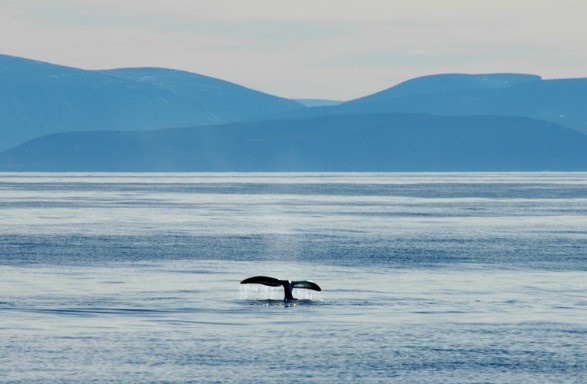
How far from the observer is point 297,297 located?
199 feet

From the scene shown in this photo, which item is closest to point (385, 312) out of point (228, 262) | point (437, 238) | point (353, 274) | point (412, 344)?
point (412, 344)

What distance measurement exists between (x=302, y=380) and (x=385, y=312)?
14894mm

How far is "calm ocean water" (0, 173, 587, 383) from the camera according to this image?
1650 inches

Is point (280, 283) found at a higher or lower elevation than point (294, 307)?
higher

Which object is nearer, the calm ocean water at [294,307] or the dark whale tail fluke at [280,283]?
the calm ocean water at [294,307]

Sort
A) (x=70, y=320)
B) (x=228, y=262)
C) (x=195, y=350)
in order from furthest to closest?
(x=228, y=262)
(x=70, y=320)
(x=195, y=350)

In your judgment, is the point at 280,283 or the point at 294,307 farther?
the point at 280,283

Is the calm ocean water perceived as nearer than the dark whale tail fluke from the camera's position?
Yes

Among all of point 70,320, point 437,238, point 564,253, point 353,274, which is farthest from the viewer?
point 437,238

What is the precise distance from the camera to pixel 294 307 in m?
56.5

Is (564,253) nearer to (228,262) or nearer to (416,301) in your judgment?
(228,262)

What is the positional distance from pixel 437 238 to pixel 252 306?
164ft

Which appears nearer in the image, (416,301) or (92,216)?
(416,301)

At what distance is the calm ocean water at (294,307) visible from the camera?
41.9 metres
